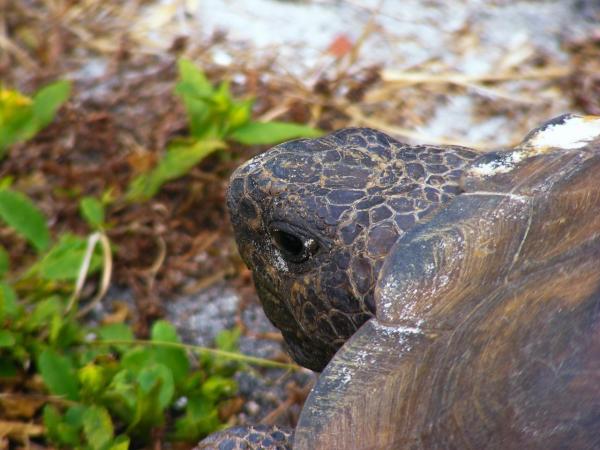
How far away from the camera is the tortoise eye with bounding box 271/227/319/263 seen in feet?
5.94

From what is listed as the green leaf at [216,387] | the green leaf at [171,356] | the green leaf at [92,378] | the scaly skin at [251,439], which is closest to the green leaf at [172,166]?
the green leaf at [171,356]

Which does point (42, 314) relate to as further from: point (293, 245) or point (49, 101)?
point (49, 101)

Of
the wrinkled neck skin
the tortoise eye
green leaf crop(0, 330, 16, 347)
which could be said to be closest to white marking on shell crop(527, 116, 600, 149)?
the wrinkled neck skin

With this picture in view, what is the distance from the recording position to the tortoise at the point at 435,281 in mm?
1441

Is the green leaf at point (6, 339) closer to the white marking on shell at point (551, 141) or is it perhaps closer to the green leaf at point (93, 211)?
the green leaf at point (93, 211)

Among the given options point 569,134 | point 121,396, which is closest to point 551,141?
point 569,134

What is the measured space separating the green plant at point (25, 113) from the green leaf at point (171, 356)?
1.06 meters

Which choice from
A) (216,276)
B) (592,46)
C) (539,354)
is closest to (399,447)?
(539,354)

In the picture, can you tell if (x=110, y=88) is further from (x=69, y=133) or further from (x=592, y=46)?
(x=592, y=46)

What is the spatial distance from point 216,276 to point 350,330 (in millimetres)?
1226


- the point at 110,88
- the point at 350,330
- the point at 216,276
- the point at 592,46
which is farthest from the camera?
the point at 592,46

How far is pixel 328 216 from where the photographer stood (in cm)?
179

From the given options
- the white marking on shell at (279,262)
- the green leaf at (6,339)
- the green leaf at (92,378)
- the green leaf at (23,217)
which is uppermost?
the white marking on shell at (279,262)

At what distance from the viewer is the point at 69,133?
335 cm
